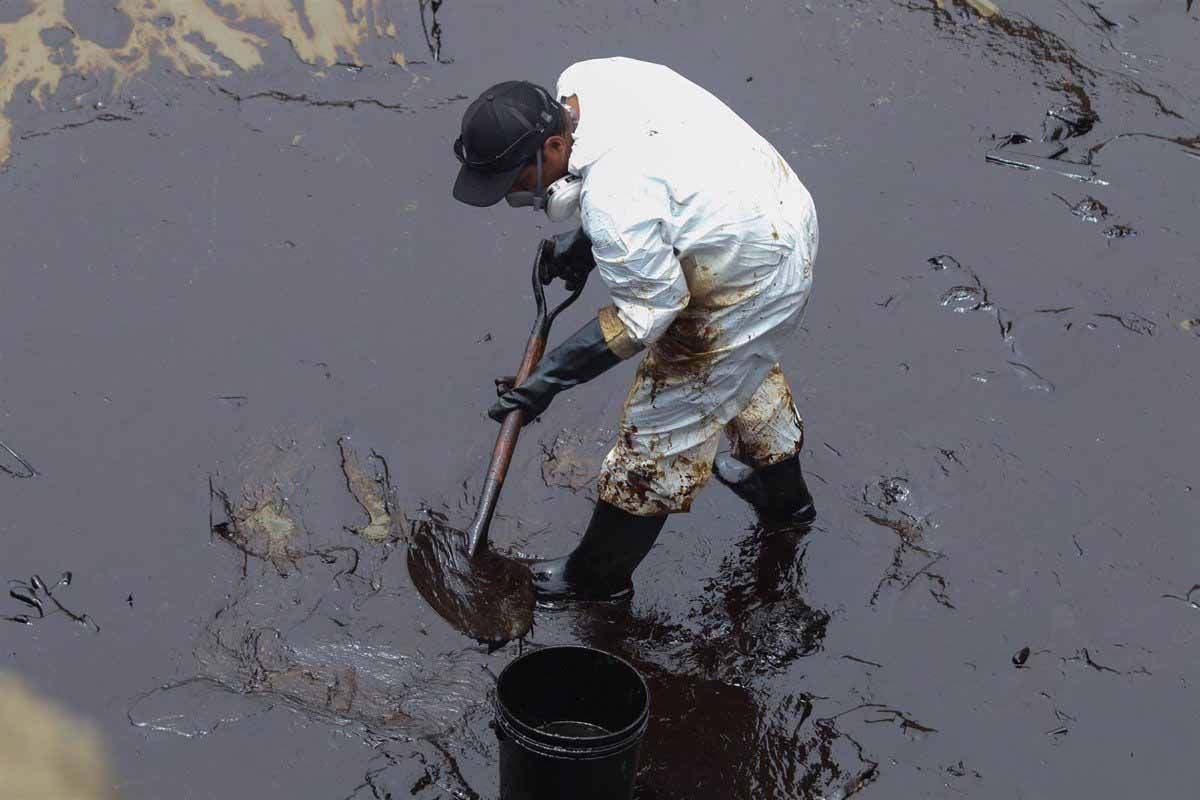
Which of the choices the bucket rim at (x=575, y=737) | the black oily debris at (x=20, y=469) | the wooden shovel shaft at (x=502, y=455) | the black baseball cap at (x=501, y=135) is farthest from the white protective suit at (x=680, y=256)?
the black oily debris at (x=20, y=469)

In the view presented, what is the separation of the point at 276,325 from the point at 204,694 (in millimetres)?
1519

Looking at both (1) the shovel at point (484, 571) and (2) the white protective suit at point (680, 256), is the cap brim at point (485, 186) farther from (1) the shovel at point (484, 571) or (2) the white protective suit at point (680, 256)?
(1) the shovel at point (484, 571)

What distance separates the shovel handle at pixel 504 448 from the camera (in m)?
3.70

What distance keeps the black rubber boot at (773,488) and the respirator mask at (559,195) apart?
116 centimetres

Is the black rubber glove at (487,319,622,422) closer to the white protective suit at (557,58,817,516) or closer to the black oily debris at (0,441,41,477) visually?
the white protective suit at (557,58,817,516)

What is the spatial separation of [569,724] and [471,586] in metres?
0.65

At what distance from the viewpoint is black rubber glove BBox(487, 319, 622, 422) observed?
340cm

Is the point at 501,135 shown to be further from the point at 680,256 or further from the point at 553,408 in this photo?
the point at 553,408

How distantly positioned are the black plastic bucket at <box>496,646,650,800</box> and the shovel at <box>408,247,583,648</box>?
1.63ft

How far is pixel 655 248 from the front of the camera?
3.16 metres

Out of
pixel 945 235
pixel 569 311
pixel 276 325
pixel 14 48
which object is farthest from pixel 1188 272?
pixel 14 48

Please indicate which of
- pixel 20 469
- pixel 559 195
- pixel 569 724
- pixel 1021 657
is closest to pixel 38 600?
pixel 20 469

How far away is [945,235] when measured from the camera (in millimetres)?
5289

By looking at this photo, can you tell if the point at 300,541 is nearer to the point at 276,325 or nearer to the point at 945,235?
the point at 276,325
